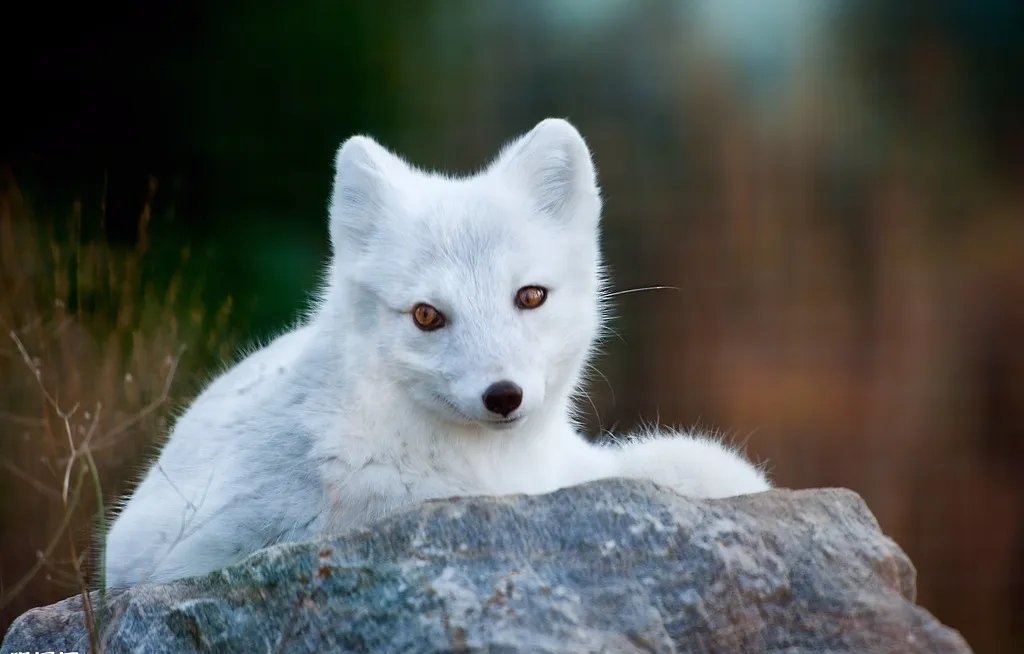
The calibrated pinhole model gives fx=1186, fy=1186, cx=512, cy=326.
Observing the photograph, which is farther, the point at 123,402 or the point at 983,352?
the point at 983,352

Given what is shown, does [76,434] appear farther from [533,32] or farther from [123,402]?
[533,32]

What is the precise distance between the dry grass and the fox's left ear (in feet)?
4.76

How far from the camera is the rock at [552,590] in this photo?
7.13ft

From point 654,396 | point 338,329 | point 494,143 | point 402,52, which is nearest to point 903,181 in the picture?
point 654,396

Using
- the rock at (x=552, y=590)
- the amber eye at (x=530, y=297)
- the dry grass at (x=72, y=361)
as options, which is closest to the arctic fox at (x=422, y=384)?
the amber eye at (x=530, y=297)

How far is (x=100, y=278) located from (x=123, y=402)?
652 mm

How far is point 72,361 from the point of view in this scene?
4.34 metres

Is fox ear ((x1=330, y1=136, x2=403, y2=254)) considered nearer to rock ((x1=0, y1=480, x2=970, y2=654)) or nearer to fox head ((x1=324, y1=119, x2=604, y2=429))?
fox head ((x1=324, y1=119, x2=604, y2=429))

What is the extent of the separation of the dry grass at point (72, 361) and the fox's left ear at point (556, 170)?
4.76 feet

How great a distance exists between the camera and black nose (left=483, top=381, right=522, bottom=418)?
8.27 ft

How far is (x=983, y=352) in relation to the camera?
4938 mm

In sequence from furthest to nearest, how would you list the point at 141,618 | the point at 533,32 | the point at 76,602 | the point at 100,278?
the point at 533,32, the point at 100,278, the point at 76,602, the point at 141,618

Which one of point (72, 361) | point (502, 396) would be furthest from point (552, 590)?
point (72, 361)

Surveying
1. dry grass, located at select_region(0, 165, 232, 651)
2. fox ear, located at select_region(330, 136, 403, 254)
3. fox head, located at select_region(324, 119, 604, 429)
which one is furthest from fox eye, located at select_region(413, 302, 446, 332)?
dry grass, located at select_region(0, 165, 232, 651)
